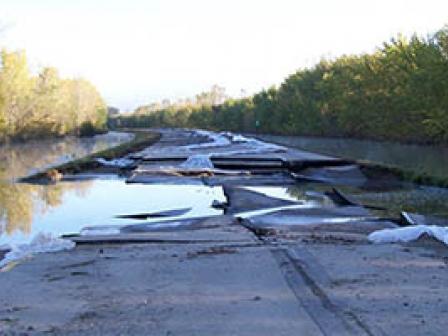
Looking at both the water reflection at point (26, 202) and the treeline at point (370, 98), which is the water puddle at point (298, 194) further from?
the treeline at point (370, 98)

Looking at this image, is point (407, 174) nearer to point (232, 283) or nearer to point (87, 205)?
point (87, 205)

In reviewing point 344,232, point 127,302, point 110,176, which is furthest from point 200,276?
point 110,176

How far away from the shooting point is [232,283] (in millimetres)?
5309

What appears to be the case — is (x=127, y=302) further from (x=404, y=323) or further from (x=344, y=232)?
(x=344, y=232)

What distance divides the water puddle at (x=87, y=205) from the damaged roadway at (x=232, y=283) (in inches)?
76.0

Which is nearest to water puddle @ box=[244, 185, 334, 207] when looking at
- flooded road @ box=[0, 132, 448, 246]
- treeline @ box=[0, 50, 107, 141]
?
flooded road @ box=[0, 132, 448, 246]

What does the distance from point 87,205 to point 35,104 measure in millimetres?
40965

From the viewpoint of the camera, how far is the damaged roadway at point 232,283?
4129 mm

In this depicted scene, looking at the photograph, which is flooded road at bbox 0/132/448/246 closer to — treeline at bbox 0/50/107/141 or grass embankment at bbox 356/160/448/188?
grass embankment at bbox 356/160/448/188

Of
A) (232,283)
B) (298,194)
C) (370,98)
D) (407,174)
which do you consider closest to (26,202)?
(298,194)

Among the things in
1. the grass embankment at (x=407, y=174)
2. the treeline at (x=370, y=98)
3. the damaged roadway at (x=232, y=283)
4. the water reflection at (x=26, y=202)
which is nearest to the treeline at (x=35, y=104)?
the treeline at (x=370, y=98)

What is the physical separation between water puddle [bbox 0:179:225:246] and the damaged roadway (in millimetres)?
1932

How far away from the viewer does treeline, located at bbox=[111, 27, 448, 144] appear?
27.1 meters

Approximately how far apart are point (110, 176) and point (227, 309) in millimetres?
16162
